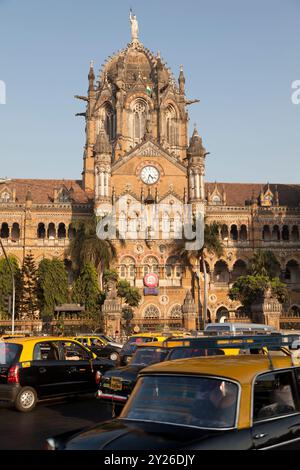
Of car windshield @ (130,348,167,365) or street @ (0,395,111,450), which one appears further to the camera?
car windshield @ (130,348,167,365)

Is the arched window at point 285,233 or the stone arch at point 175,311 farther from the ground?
the arched window at point 285,233

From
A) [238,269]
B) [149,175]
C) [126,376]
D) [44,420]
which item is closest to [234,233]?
[238,269]

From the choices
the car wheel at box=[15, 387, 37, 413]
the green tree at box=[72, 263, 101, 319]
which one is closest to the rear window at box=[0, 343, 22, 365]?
the car wheel at box=[15, 387, 37, 413]

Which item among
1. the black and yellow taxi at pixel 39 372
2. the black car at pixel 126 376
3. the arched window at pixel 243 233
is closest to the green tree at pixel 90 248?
the arched window at pixel 243 233

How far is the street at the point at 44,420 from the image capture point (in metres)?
9.12

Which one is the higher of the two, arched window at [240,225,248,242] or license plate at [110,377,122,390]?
arched window at [240,225,248,242]

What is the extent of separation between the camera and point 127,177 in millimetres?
56875

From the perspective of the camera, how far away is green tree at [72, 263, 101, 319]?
4838 centimetres

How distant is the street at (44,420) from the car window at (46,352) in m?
1.17

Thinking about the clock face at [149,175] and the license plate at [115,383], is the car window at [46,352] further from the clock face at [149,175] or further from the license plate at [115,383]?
the clock face at [149,175]

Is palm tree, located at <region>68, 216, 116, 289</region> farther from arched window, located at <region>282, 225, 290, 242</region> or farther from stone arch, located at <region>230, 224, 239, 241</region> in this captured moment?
arched window, located at <region>282, 225, 290, 242</region>

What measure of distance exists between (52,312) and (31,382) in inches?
1415

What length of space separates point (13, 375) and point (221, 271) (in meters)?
47.7

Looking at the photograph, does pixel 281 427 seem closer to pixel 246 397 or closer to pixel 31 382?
pixel 246 397
